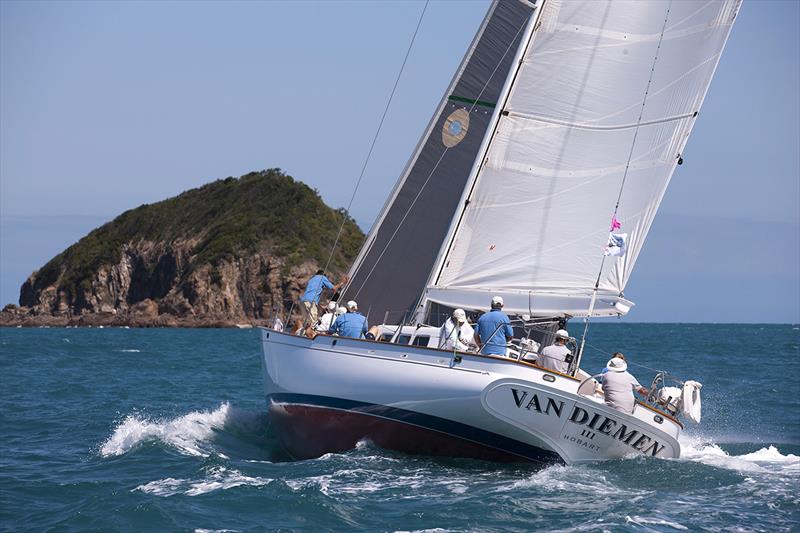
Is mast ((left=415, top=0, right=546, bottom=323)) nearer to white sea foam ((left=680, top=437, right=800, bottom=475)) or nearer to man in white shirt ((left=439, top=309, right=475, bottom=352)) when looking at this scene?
man in white shirt ((left=439, top=309, right=475, bottom=352))

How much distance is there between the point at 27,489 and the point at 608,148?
8.88 m

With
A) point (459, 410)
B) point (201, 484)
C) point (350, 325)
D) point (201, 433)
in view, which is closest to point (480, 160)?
point (350, 325)

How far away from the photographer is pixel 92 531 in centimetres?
1055

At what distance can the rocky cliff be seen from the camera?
3593 inches

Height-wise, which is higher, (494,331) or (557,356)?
(494,331)

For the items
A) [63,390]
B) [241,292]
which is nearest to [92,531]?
[63,390]

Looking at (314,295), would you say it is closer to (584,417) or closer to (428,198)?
(428,198)

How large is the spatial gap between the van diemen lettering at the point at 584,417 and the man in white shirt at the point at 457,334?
3.98 ft

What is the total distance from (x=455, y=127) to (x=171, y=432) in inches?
257

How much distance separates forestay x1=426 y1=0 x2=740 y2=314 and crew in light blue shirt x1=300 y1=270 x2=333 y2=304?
2.40 m

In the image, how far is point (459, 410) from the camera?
1303 centimetres

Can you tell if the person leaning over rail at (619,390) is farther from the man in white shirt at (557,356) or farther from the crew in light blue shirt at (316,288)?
the crew in light blue shirt at (316,288)

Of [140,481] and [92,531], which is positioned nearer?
[92,531]

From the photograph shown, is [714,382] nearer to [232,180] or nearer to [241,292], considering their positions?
[241,292]
